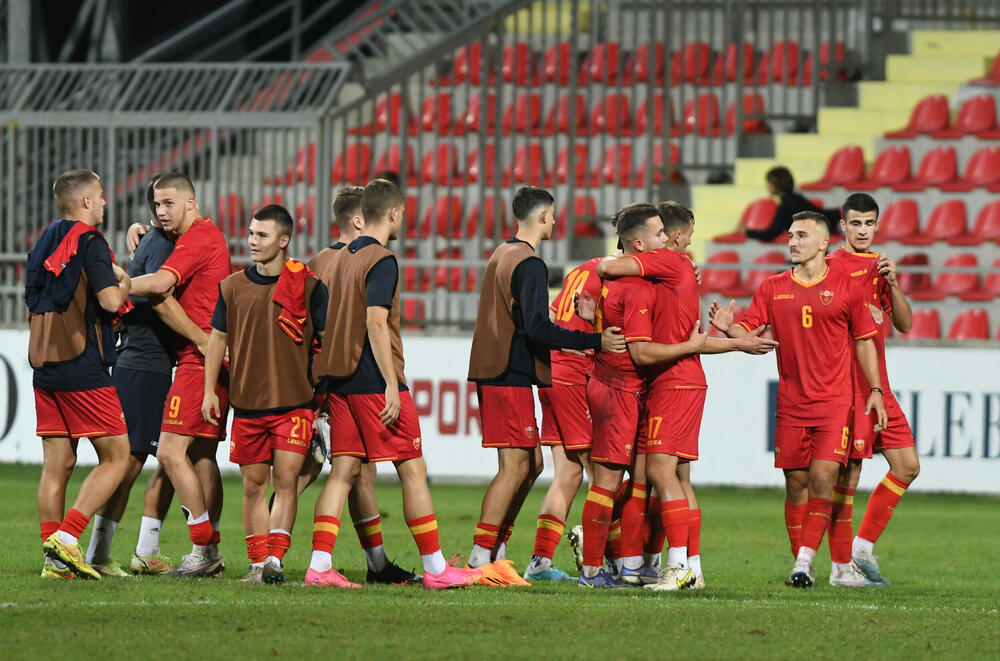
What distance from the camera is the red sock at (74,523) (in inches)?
300

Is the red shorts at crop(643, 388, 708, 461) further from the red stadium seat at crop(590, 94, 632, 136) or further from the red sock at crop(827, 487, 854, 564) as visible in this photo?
the red stadium seat at crop(590, 94, 632, 136)

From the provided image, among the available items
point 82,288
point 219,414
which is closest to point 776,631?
point 219,414

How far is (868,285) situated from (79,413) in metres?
4.01

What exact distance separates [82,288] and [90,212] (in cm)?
38

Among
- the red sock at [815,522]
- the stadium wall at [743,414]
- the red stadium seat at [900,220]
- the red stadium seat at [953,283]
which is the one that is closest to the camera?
the red sock at [815,522]

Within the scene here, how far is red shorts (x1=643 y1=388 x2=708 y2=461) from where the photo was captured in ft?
25.5

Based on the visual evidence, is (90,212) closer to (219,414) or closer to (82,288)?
(82,288)

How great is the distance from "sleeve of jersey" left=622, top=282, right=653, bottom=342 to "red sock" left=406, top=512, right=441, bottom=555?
1.27 metres

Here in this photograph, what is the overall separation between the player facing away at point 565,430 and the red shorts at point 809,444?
971mm

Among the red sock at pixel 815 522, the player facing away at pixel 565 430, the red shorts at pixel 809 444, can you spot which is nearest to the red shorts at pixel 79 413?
the player facing away at pixel 565 430

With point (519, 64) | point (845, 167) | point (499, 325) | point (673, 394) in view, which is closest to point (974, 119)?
point (845, 167)

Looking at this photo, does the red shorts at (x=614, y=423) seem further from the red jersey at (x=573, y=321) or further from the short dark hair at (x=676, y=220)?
the short dark hair at (x=676, y=220)

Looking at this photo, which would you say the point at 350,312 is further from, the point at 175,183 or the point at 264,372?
the point at 175,183

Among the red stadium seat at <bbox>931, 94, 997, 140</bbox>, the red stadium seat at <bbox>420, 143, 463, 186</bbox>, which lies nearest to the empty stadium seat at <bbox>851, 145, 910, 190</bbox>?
the red stadium seat at <bbox>931, 94, 997, 140</bbox>
